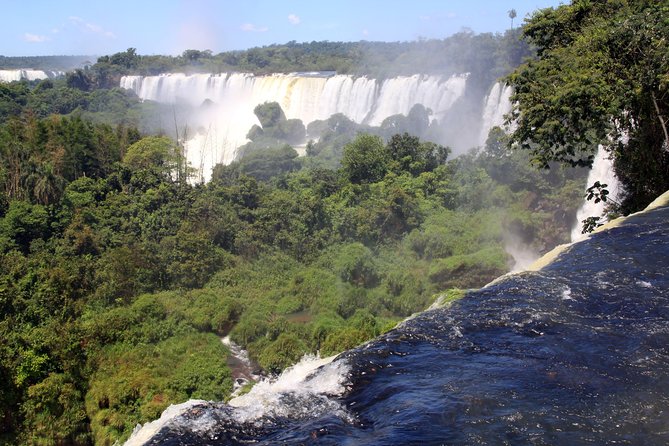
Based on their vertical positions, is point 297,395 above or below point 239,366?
above

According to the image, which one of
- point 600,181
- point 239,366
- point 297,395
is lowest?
point 239,366

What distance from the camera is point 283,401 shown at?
692cm

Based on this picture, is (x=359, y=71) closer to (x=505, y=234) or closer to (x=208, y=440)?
(x=505, y=234)

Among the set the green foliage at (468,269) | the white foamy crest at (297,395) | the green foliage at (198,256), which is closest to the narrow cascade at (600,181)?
the green foliage at (198,256)

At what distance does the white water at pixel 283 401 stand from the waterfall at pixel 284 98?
116 feet

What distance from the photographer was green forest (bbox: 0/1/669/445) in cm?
1497

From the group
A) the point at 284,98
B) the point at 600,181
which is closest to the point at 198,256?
the point at 600,181

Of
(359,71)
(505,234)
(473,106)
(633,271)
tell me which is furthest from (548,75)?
(359,71)

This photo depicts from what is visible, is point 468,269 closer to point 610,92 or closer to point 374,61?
Answer: point 610,92

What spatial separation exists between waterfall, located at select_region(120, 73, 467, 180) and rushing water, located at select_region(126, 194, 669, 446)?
35082mm

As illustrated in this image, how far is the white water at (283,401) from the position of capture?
21.3 feet

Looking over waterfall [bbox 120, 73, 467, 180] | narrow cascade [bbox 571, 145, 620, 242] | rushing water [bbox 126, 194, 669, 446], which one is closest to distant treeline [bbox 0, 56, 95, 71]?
waterfall [bbox 120, 73, 467, 180]

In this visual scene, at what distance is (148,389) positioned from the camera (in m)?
15.4

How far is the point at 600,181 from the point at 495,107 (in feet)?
61.2
